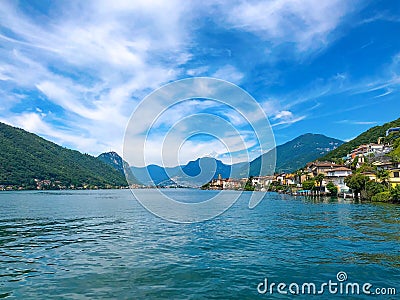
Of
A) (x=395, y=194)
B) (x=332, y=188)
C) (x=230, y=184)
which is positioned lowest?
(x=395, y=194)

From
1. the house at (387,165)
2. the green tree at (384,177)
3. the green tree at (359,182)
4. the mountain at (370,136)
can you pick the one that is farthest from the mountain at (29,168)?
the green tree at (384,177)

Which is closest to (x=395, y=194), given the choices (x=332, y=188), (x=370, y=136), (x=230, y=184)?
(x=332, y=188)

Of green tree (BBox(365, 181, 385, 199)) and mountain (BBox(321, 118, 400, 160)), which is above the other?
mountain (BBox(321, 118, 400, 160))

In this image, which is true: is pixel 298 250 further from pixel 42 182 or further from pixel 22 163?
pixel 22 163

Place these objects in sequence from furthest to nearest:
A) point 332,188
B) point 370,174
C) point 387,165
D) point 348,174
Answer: point 348,174 < point 332,188 < point 387,165 < point 370,174

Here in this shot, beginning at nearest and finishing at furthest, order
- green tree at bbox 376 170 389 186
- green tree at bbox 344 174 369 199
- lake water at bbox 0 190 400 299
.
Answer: lake water at bbox 0 190 400 299
green tree at bbox 376 170 389 186
green tree at bbox 344 174 369 199

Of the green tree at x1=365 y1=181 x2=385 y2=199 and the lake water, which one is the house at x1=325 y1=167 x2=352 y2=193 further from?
the lake water

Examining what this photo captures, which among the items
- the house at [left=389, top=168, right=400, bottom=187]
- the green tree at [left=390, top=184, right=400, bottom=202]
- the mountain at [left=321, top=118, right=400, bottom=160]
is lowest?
the green tree at [left=390, top=184, right=400, bottom=202]

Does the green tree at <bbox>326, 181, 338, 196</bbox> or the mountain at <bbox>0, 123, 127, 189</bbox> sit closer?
the green tree at <bbox>326, 181, 338, 196</bbox>

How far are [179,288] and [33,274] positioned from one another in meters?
5.86

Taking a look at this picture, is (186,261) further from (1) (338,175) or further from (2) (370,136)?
(2) (370,136)

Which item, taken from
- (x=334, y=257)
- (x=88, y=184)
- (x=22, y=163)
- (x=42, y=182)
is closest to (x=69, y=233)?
(x=334, y=257)

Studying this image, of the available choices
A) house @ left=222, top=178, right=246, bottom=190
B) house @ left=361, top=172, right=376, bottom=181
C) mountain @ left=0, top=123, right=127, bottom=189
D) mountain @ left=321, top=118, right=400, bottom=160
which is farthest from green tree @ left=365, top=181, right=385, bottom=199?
mountain @ left=0, top=123, right=127, bottom=189

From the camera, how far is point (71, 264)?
13.4 metres
